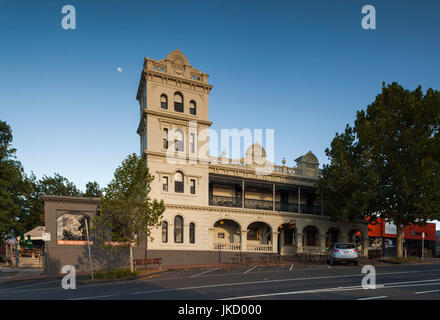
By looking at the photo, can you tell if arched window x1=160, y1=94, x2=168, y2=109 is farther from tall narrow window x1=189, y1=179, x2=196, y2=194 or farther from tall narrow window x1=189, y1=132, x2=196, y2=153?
tall narrow window x1=189, y1=179, x2=196, y2=194

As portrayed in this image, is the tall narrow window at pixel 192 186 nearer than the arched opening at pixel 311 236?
Yes

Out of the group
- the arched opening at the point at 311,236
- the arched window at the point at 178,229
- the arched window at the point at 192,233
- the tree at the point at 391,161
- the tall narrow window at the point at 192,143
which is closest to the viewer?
the tree at the point at 391,161

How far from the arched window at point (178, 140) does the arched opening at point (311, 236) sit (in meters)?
15.1

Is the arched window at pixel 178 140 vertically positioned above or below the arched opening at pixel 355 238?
above

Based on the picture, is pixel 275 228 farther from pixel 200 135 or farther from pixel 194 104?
pixel 194 104

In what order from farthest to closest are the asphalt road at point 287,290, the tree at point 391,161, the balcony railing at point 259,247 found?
the balcony railing at point 259,247 < the tree at point 391,161 < the asphalt road at point 287,290

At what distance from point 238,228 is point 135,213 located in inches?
523

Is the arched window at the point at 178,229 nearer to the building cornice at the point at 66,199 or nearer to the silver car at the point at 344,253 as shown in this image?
the building cornice at the point at 66,199

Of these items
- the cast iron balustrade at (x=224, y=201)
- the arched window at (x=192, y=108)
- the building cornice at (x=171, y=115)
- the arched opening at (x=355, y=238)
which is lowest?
the arched opening at (x=355, y=238)

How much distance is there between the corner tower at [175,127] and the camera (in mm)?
29562

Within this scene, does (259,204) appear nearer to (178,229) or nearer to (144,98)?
(178,229)

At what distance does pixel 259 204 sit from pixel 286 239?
4.52 meters

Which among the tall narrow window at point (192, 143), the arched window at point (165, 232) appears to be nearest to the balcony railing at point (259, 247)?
the arched window at point (165, 232)
